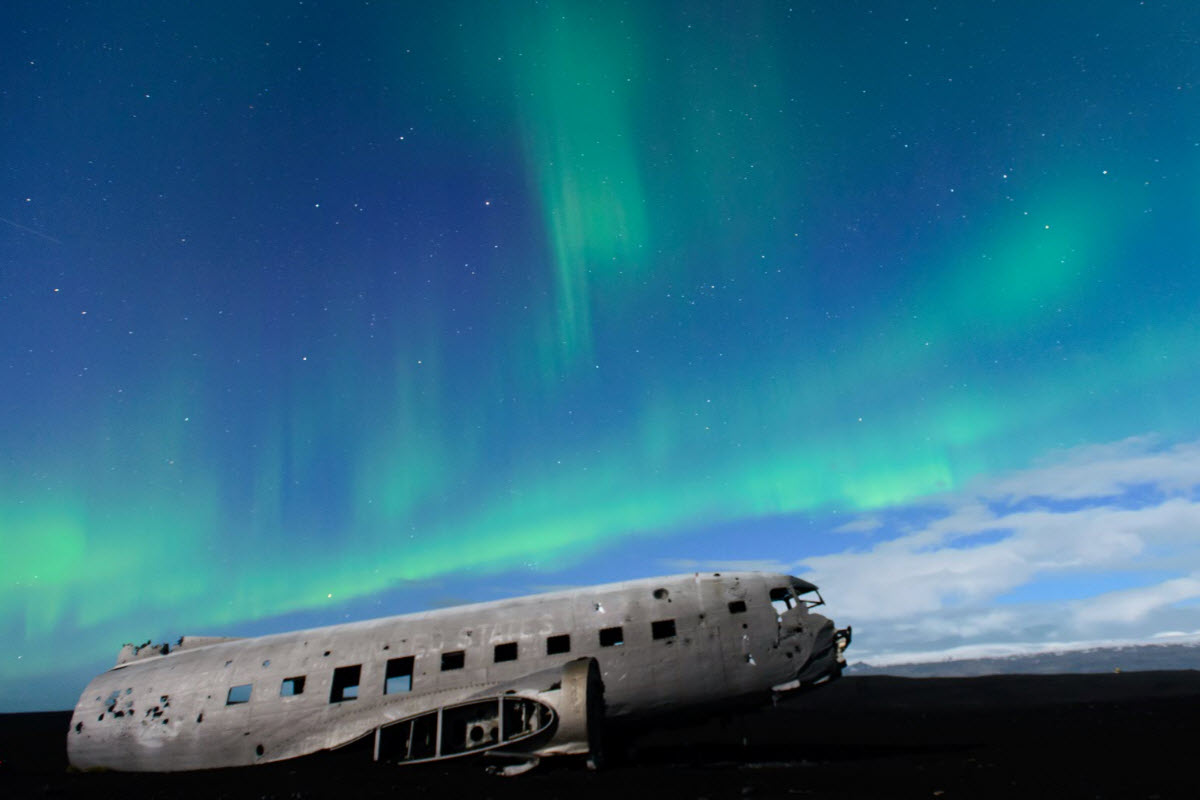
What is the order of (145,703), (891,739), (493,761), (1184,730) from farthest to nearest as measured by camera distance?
(891,739) < (145,703) < (1184,730) < (493,761)

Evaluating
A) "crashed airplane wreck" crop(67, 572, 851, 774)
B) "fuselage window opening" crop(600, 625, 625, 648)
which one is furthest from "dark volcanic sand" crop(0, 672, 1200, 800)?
"fuselage window opening" crop(600, 625, 625, 648)

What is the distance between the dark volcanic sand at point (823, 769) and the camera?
12609 mm

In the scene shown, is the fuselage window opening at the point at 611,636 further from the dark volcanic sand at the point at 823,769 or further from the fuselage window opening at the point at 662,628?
the dark volcanic sand at the point at 823,769

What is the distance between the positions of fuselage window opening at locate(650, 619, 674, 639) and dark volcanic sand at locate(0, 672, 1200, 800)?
8.59ft

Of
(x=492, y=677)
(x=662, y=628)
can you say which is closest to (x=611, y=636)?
(x=662, y=628)

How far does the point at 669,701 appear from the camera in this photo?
1697cm

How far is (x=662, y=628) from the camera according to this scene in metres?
17.8

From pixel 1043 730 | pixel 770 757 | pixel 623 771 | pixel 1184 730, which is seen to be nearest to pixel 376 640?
pixel 623 771

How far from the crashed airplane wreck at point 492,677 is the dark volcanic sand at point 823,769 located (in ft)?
2.39

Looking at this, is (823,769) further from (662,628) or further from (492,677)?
(492,677)

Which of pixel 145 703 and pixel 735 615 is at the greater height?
pixel 735 615

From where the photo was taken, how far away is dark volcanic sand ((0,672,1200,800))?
12.6 m

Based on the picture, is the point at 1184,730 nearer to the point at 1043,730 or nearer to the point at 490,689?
the point at 1043,730

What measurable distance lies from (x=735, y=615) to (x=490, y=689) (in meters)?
7.36
